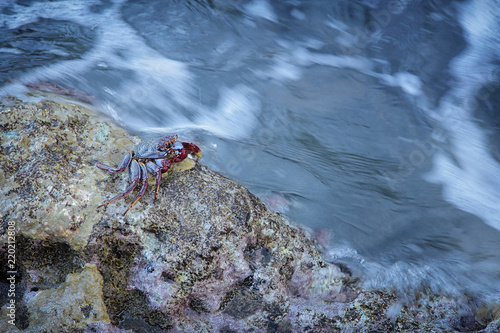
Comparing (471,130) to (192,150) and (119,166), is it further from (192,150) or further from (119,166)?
(119,166)

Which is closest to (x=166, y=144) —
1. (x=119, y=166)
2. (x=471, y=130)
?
(x=119, y=166)

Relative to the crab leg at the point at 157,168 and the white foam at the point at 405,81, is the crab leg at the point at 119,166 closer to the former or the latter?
the crab leg at the point at 157,168

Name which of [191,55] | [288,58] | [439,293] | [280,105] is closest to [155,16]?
[191,55]

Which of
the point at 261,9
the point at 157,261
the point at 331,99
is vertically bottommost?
the point at 157,261

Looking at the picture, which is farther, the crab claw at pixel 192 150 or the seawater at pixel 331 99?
the seawater at pixel 331 99

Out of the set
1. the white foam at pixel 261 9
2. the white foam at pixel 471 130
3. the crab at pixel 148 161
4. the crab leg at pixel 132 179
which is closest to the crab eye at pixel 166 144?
the crab at pixel 148 161

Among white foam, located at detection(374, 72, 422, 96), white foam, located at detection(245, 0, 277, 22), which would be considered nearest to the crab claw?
white foam, located at detection(374, 72, 422, 96)
